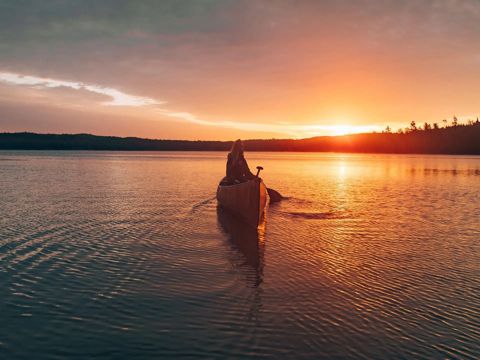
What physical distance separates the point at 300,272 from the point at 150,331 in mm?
6173

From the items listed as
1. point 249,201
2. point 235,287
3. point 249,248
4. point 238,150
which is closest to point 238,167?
point 238,150

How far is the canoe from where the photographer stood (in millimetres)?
21359

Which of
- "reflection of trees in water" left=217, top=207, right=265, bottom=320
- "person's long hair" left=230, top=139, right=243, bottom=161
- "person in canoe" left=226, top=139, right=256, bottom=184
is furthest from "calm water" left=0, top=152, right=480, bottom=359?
"person's long hair" left=230, top=139, right=243, bottom=161

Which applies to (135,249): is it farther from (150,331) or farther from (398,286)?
(398,286)

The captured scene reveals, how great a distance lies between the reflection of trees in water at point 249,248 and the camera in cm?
1110

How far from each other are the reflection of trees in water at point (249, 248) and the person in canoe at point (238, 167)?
3.39 m

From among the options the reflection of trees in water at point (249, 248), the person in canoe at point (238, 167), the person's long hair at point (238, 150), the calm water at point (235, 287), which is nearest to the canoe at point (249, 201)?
the reflection of trees in water at point (249, 248)

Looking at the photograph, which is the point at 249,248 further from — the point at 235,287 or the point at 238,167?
the point at 238,167

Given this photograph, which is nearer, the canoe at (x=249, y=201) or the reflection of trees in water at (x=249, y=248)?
the reflection of trees in water at (x=249, y=248)

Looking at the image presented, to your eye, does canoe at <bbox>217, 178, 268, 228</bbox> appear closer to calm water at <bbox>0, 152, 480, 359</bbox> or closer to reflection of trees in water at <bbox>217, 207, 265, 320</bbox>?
reflection of trees in water at <bbox>217, 207, 265, 320</bbox>

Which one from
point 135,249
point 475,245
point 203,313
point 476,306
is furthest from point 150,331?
point 475,245

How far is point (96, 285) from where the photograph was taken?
1139cm

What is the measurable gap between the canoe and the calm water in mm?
905

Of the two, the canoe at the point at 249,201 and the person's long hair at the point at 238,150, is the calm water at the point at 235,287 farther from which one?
the person's long hair at the point at 238,150
